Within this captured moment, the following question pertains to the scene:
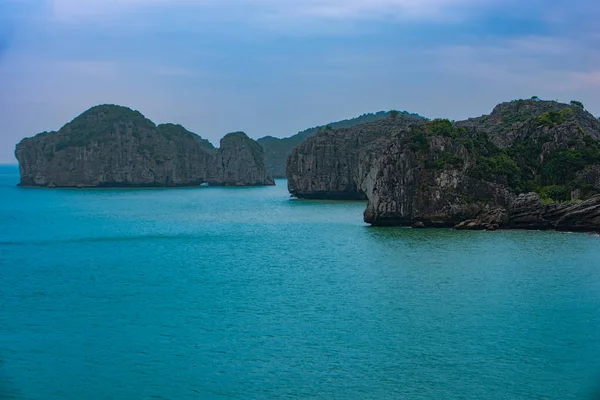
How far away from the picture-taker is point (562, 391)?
68.6ft

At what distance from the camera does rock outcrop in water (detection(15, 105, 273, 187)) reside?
162250 millimetres

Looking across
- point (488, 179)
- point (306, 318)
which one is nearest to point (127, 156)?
point (488, 179)

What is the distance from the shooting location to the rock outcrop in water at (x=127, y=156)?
16225cm

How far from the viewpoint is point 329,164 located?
357ft

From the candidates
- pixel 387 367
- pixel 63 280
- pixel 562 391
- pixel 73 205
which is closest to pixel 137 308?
pixel 63 280

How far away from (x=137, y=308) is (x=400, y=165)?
3356cm

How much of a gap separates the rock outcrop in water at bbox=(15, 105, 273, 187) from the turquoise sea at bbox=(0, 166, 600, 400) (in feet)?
366

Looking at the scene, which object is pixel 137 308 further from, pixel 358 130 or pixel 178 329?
pixel 358 130

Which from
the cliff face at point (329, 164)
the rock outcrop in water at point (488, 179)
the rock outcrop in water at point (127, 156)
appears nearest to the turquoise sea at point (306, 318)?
the rock outcrop in water at point (488, 179)

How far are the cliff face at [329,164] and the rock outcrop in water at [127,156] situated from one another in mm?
62321

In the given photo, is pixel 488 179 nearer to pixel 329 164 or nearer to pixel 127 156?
pixel 329 164

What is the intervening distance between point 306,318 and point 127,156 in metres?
141

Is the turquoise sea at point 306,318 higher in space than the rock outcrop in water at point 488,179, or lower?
lower

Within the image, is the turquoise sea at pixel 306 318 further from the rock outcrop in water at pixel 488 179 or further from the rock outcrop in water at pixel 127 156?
the rock outcrop in water at pixel 127 156
